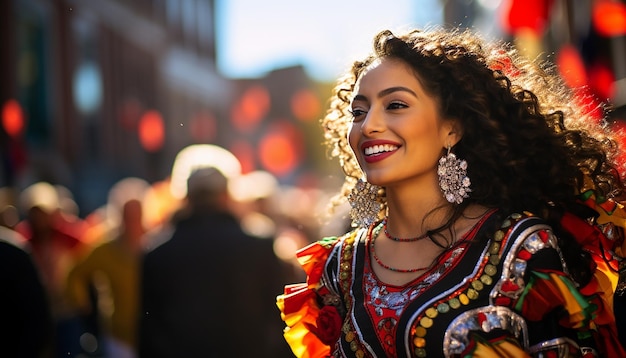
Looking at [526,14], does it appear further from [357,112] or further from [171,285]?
[357,112]

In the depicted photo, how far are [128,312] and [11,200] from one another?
392 centimetres

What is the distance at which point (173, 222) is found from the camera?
570cm

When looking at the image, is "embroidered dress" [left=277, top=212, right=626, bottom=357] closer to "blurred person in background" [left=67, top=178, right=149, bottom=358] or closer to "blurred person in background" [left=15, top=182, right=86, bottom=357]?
"blurred person in background" [left=67, top=178, right=149, bottom=358]

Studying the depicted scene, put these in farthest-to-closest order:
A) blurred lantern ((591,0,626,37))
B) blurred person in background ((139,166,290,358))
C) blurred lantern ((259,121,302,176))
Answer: blurred lantern ((259,121,302,176)) → blurred lantern ((591,0,626,37)) → blurred person in background ((139,166,290,358))

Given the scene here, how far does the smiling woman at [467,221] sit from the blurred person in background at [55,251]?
15.9 ft

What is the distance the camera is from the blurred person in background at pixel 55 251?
305 inches

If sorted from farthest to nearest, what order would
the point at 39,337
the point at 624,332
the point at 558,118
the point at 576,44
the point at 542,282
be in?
the point at 576,44, the point at 39,337, the point at 558,118, the point at 624,332, the point at 542,282

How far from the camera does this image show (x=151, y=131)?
27688 millimetres

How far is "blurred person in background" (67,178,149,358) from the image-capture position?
6.72 m

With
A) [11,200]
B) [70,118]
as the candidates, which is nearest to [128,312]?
[11,200]

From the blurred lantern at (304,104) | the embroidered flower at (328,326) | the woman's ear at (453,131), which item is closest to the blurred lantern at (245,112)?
the blurred lantern at (304,104)

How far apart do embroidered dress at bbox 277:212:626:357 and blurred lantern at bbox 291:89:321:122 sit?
53.8 m

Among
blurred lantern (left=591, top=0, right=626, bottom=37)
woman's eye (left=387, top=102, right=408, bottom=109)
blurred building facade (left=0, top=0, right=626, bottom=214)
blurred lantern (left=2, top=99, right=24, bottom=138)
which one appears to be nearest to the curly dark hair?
woman's eye (left=387, top=102, right=408, bottom=109)

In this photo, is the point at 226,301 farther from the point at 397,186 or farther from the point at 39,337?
the point at 397,186
